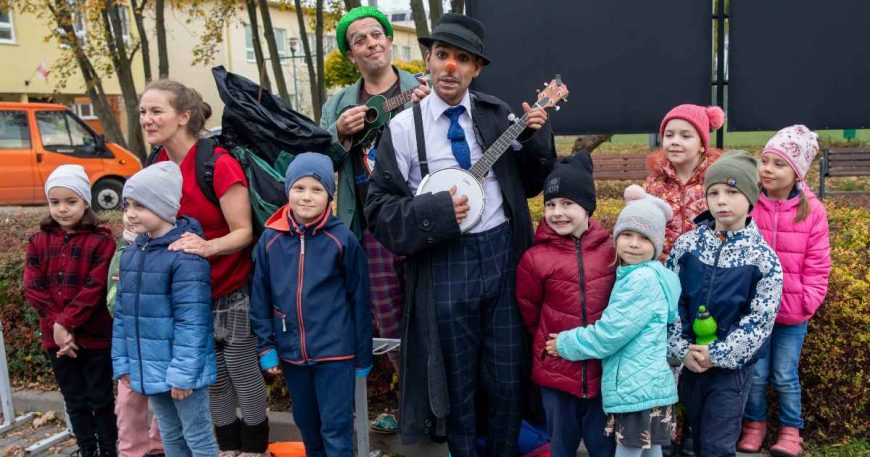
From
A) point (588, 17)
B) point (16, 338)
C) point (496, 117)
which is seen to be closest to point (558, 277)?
point (496, 117)

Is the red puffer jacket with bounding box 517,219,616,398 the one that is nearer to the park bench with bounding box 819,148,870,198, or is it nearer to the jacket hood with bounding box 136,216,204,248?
the jacket hood with bounding box 136,216,204,248

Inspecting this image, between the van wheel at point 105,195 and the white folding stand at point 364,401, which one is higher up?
the van wheel at point 105,195

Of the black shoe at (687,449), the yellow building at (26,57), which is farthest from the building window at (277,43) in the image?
the black shoe at (687,449)

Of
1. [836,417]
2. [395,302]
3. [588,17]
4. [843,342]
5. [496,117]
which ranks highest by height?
[588,17]

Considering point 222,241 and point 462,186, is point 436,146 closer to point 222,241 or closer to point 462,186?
point 462,186

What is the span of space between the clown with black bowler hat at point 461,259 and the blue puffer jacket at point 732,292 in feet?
2.27

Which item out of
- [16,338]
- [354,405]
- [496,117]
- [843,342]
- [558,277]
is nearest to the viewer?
[558,277]

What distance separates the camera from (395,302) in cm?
352

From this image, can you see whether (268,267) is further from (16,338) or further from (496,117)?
(16,338)

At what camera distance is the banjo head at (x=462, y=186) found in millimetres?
2840

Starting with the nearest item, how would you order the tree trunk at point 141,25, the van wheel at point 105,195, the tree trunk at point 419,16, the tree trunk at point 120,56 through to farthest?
1. the tree trunk at point 419,16
2. the van wheel at point 105,195
3. the tree trunk at point 120,56
4. the tree trunk at point 141,25

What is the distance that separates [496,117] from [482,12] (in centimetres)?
245

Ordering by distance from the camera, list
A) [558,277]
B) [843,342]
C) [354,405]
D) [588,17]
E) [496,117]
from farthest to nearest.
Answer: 1. [588,17]
2. [354,405]
3. [843,342]
4. [496,117]
5. [558,277]

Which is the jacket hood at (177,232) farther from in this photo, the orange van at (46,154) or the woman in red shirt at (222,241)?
the orange van at (46,154)
